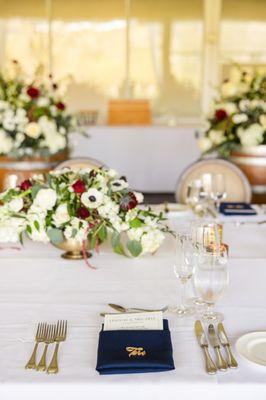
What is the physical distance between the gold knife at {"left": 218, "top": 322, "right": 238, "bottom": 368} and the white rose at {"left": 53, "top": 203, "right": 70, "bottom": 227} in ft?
2.21

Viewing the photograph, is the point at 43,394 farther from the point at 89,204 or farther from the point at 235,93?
the point at 235,93

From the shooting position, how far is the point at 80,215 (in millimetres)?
1796

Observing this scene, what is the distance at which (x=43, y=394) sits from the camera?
1.08 meters

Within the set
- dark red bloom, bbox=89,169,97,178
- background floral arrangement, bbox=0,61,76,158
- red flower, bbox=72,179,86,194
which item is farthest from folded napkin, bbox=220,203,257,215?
background floral arrangement, bbox=0,61,76,158

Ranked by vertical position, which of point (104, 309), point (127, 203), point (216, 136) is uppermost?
point (216, 136)

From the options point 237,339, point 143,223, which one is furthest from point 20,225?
point 237,339

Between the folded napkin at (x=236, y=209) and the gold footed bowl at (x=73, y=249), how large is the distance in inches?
35.4

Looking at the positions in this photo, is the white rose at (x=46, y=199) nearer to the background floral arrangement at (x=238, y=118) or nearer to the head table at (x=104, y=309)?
the head table at (x=104, y=309)

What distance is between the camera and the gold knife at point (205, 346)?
112cm

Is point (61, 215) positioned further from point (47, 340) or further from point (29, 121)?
point (29, 121)

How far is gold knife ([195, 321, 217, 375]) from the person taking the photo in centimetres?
112

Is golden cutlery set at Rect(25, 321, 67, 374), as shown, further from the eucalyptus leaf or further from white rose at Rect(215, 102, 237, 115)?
white rose at Rect(215, 102, 237, 115)

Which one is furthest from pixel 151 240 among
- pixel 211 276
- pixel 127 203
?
pixel 211 276

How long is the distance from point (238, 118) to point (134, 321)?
7.52ft
